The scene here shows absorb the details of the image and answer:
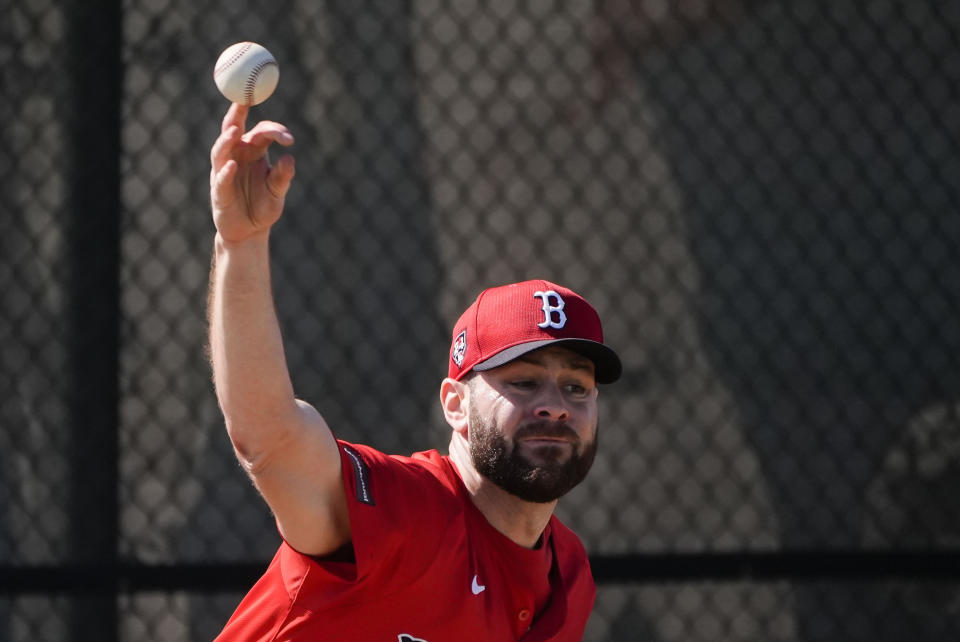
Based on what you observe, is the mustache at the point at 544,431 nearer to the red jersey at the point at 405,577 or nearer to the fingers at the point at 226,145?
the red jersey at the point at 405,577

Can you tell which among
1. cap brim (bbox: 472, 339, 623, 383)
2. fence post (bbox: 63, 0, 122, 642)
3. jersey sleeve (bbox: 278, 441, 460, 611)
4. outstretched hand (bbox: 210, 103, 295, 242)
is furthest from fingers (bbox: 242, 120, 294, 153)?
fence post (bbox: 63, 0, 122, 642)

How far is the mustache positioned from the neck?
0.13m

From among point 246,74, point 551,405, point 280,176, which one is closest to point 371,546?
point 551,405

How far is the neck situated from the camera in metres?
2.10

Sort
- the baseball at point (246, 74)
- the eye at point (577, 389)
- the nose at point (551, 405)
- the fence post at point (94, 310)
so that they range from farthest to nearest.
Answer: the fence post at point (94, 310), the eye at point (577, 389), the nose at point (551, 405), the baseball at point (246, 74)

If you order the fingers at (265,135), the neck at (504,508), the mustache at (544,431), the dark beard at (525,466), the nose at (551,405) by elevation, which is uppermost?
the fingers at (265,135)

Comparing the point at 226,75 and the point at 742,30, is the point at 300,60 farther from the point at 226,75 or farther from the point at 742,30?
the point at 226,75

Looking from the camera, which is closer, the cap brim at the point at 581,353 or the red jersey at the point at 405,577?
the red jersey at the point at 405,577

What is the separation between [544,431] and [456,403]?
253 mm

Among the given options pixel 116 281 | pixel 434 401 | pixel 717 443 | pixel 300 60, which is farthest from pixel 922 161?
pixel 116 281

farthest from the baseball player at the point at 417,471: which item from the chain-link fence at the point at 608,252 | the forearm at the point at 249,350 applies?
the chain-link fence at the point at 608,252

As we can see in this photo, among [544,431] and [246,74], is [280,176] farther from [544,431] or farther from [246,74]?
[544,431]

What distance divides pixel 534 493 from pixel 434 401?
1.11 meters

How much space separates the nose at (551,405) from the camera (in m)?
2.05
